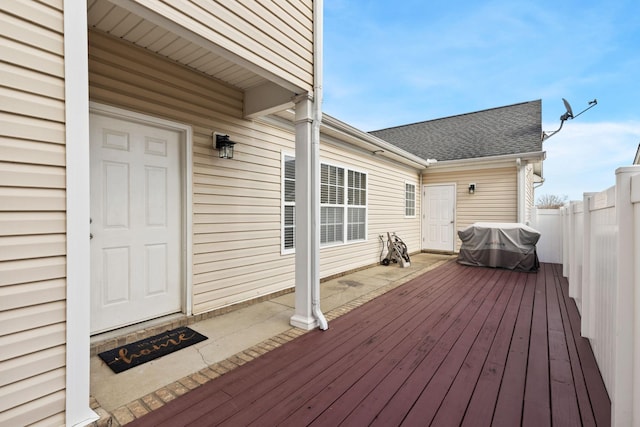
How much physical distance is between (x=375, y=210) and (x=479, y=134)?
189 inches

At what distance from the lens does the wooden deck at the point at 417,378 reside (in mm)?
1672

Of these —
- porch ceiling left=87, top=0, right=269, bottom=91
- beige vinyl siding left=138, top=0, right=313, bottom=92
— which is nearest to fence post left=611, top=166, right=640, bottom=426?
beige vinyl siding left=138, top=0, right=313, bottom=92

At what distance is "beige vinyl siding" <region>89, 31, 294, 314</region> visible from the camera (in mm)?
2541

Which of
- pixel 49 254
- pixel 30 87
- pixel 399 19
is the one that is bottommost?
pixel 49 254

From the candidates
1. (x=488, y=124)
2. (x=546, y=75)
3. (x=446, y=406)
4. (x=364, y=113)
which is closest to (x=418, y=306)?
(x=446, y=406)

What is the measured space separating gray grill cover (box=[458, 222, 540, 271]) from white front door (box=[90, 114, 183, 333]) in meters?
5.89

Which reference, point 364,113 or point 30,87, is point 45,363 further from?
point 364,113

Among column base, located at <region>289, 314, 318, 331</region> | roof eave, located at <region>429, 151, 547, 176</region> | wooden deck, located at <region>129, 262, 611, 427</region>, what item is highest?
roof eave, located at <region>429, 151, 547, 176</region>

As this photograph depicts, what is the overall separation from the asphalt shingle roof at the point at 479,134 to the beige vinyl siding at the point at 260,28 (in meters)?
6.43

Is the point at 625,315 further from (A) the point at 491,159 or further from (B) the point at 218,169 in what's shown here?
(A) the point at 491,159

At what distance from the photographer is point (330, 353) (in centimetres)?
242

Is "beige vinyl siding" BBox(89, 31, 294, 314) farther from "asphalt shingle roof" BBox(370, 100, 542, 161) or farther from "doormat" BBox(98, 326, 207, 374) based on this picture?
"asphalt shingle roof" BBox(370, 100, 542, 161)

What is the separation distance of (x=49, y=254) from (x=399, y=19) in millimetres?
11443

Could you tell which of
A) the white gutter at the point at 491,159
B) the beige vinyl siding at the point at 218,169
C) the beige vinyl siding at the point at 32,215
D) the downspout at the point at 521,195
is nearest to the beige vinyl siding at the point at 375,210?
the white gutter at the point at 491,159
